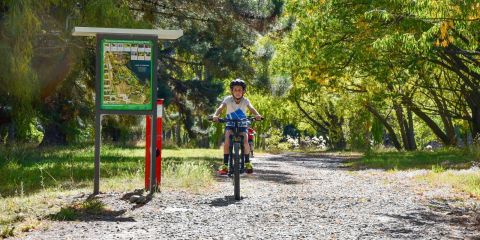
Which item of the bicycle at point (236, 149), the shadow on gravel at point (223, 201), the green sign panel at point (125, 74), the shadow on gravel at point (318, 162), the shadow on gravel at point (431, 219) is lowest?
the shadow on gravel at point (431, 219)

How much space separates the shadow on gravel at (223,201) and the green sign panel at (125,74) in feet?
5.45

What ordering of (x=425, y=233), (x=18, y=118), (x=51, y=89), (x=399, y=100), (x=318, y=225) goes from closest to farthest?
1. (x=425, y=233)
2. (x=318, y=225)
3. (x=18, y=118)
4. (x=51, y=89)
5. (x=399, y=100)

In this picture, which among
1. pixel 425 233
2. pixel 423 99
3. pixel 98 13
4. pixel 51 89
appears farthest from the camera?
pixel 423 99

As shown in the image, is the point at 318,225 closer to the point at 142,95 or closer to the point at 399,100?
the point at 142,95

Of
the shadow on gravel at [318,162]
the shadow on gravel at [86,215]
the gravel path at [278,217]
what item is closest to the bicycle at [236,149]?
the gravel path at [278,217]

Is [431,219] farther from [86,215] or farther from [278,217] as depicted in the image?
[86,215]

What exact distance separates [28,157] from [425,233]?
1386 cm

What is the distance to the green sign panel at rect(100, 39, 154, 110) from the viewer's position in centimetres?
937

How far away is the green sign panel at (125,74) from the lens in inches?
369

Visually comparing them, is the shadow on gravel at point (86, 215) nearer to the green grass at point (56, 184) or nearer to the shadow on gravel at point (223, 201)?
the green grass at point (56, 184)

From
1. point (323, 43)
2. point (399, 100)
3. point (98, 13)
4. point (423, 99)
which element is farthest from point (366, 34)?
point (423, 99)

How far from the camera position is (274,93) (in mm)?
22109

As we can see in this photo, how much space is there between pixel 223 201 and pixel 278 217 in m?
1.60

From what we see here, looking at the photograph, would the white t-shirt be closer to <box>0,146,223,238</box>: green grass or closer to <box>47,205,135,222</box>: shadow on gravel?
<box>0,146,223,238</box>: green grass
